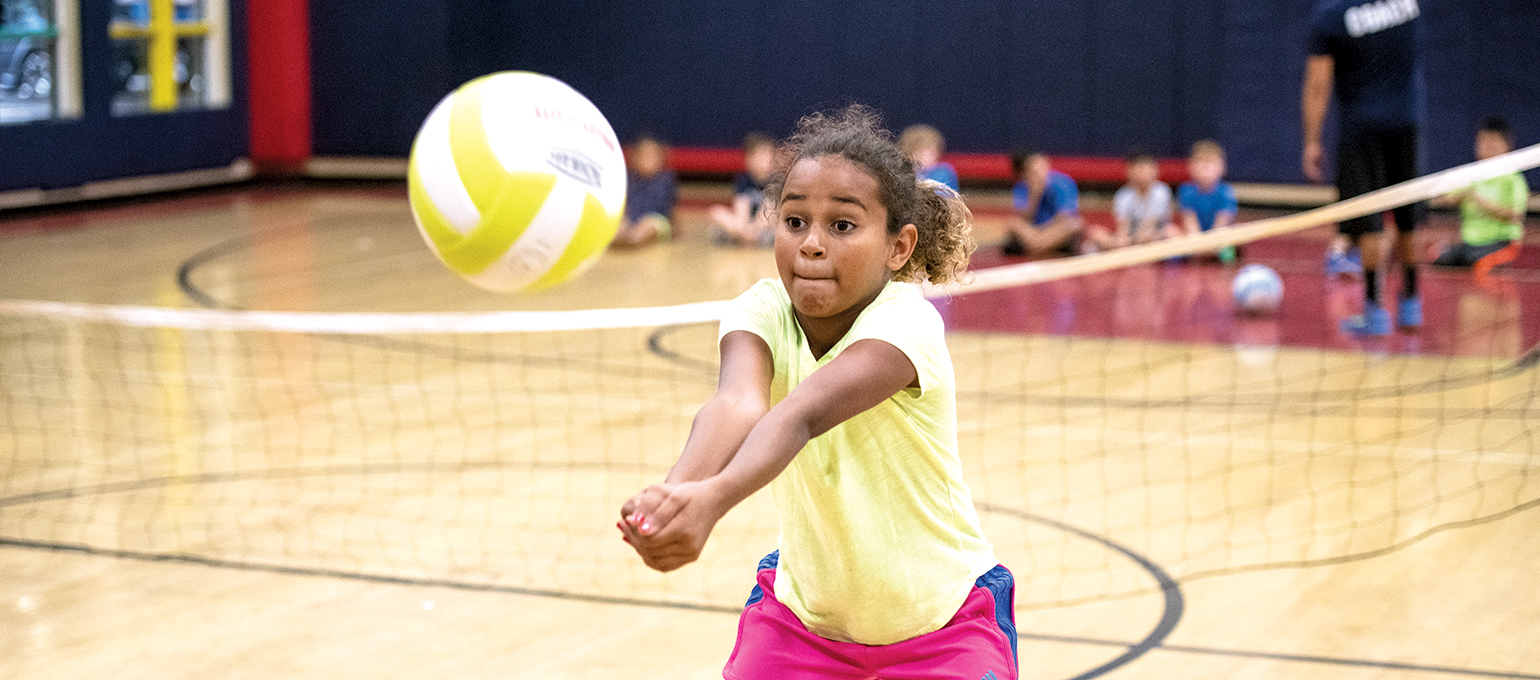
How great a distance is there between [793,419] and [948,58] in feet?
48.8

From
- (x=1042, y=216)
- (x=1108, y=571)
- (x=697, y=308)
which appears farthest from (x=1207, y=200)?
(x=697, y=308)

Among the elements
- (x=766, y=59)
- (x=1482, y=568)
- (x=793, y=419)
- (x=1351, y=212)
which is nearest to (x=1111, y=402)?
(x=1351, y=212)

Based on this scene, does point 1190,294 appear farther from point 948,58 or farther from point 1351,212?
point 948,58

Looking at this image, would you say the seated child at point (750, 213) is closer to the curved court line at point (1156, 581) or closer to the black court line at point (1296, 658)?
the curved court line at point (1156, 581)

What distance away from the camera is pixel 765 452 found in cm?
202

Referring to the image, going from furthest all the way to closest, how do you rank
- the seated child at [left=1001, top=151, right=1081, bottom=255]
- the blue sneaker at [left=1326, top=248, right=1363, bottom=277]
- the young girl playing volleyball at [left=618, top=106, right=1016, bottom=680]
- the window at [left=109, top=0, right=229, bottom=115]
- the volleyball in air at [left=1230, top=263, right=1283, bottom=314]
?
the window at [left=109, top=0, right=229, bottom=115] → the seated child at [left=1001, top=151, right=1081, bottom=255] → the blue sneaker at [left=1326, top=248, right=1363, bottom=277] → the volleyball in air at [left=1230, top=263, right=1283, bottom=314] → the young girl playing volleyball at [left=618, top=106, right=1016, bottom=680]

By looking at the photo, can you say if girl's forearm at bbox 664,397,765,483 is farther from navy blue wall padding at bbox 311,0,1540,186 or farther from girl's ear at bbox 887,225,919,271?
navy blue wall padding at bbox 311,0,1540,186

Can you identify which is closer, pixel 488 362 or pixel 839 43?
pixel 488 362

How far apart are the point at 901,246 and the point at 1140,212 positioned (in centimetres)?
1046

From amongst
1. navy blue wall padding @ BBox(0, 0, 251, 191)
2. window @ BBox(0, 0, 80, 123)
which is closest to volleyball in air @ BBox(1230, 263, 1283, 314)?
navy blue wall padding @ BBox(0, 0, 251, 191)

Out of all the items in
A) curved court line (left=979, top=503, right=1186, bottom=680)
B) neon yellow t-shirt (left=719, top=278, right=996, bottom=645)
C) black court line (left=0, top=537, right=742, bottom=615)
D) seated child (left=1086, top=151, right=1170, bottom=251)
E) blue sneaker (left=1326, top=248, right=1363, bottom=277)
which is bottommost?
black court line (left=0, top=537, right=742, bottom=615)

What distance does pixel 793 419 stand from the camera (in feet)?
6.84

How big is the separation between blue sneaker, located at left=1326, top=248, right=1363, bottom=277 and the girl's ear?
380 inches

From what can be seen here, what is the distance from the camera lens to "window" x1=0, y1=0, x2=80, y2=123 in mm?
14375
